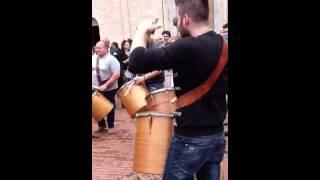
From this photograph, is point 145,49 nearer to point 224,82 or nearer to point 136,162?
point 224,82

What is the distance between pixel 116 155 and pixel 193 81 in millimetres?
3791

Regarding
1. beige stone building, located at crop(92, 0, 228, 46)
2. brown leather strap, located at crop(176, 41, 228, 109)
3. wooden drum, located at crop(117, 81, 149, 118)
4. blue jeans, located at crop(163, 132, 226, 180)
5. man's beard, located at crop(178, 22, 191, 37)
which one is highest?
beige stone building, located at crop(92, 0, 228, 46)

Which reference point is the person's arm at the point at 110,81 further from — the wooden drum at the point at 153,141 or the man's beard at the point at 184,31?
the man's beard at the point at 184,31

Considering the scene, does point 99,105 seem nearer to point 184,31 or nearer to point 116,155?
point 116,155

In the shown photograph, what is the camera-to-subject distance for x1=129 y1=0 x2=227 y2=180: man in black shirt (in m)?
2.56

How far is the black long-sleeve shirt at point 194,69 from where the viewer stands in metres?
2.54

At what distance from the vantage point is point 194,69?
2.58 metres

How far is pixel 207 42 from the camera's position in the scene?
2.58 m

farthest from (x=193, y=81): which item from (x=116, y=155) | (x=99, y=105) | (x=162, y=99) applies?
(x=99, y=105)

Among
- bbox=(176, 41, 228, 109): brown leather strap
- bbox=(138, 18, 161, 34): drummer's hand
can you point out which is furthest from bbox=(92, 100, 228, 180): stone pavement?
bbox=(138, 18, 161, 34): drummer's hand

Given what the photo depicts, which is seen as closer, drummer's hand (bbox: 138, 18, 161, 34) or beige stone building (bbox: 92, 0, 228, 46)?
drummer's hand (bbox: 138, 18, 161, 34)

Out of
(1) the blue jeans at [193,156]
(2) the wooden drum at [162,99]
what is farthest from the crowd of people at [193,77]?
(2) the wooden drum at [162,99]

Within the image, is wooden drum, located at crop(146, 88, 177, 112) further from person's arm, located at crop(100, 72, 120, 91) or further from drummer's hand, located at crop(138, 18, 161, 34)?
person's arm, located at crop(100, 72, 120, 91)
